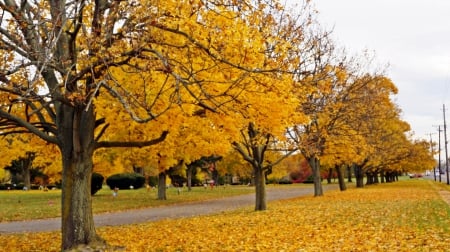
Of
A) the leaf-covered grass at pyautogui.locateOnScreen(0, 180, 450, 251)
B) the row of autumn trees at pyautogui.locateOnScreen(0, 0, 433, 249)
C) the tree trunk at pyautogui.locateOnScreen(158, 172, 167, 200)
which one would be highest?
the row of autumn trees at pyautogui.locateOnScreen(0, 0, 433, 249)

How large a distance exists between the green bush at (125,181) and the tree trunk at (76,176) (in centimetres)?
3230

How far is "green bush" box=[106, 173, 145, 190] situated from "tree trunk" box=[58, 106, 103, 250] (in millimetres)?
32305

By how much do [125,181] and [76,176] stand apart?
35.6 m

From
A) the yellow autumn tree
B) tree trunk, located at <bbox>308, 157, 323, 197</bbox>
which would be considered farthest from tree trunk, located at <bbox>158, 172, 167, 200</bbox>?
the yellow autumn tree

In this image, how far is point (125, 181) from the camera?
4534cm

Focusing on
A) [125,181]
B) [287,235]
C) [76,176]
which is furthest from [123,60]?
[125,181]

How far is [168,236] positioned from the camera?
12.1 metres

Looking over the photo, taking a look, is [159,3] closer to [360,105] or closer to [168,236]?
[168,236]

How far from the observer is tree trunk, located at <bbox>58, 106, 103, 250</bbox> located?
33.9ft

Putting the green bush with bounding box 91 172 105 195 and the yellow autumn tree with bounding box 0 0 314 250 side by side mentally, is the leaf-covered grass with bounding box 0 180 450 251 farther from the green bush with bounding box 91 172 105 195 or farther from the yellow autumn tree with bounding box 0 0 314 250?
the green bush with bounding box 91 172 105 195

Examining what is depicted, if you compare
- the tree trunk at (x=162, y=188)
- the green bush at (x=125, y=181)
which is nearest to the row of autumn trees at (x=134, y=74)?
the tree trunk at (x=162, y=188)

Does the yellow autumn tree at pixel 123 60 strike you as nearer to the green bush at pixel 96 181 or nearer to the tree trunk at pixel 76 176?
the tree trunk at pixel 76 176

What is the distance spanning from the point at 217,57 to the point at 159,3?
1.37 metres

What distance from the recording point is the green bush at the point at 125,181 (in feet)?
141
